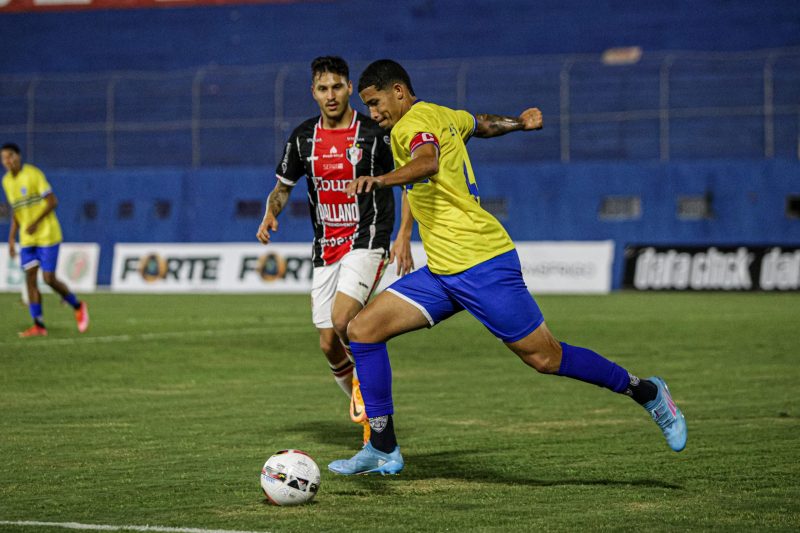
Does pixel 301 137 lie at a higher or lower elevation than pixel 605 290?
higher

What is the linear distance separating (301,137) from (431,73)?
2620 cm

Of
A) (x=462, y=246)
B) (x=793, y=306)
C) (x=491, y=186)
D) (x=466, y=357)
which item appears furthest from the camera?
(x=491, y=186)

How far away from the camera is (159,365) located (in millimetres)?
13555

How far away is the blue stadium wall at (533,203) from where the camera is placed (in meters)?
29.4

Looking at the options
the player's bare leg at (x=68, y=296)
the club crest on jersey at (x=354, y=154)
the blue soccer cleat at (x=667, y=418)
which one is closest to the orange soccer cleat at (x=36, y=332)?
the player's bare leg at (x=68, y=296)

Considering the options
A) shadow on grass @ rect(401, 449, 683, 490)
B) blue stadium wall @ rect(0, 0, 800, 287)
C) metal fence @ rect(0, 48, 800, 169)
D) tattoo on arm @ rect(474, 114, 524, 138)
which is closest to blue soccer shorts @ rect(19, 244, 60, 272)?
shadow on grass @ rect(401, 449, 683, 490)

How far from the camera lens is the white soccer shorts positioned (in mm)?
8257

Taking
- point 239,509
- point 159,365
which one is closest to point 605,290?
point 159,365

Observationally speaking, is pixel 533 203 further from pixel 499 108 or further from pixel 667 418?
pixel 667 418

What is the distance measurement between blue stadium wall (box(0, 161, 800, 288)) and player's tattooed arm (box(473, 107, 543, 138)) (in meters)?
22.3

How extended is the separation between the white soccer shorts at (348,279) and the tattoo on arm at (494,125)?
1.41 m

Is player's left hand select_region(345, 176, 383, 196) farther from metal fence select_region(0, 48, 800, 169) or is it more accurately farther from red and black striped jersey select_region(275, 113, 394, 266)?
metal fence select_region(0, 48, 800, 169)

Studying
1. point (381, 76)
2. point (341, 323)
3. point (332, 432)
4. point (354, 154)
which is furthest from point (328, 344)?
point (381, 76)

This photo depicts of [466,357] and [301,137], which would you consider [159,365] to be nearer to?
[466,357]
